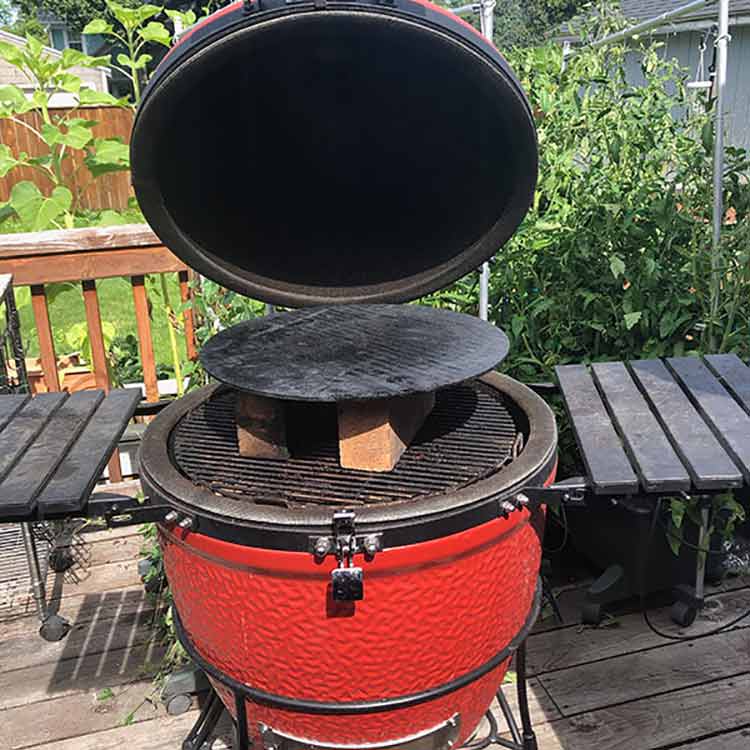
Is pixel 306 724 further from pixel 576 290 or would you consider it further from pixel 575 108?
pixel 575 108

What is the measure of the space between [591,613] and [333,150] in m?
1.50

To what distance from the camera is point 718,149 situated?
6.85 ft

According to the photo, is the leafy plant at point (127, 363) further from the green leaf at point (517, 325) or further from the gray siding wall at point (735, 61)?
the gray siding wall at point (735, 61)

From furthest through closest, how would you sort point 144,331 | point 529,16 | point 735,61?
point 529,16
point 735,61
point 144,331

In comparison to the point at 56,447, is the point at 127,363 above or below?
below

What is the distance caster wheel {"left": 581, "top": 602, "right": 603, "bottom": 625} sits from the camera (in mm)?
2307

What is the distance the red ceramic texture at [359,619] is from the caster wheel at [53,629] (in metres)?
1.05

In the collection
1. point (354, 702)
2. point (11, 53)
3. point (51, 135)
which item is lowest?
point (354, 702)

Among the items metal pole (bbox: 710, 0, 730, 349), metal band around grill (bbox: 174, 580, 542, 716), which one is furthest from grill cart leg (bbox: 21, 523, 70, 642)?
metal pole (bbox: 710, 0, 730, 349)

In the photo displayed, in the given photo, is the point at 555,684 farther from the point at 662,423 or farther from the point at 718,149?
the point at 718,149

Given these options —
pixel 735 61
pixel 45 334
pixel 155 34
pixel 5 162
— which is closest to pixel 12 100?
pixel 5 162

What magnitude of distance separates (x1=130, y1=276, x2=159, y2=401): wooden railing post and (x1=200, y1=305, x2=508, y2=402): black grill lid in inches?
39.7

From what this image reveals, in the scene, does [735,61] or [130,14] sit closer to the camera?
[130,14]

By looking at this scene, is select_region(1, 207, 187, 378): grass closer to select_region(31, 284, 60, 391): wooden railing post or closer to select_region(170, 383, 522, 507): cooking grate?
select_region(31, 284, 60, 391): wooden railing post
